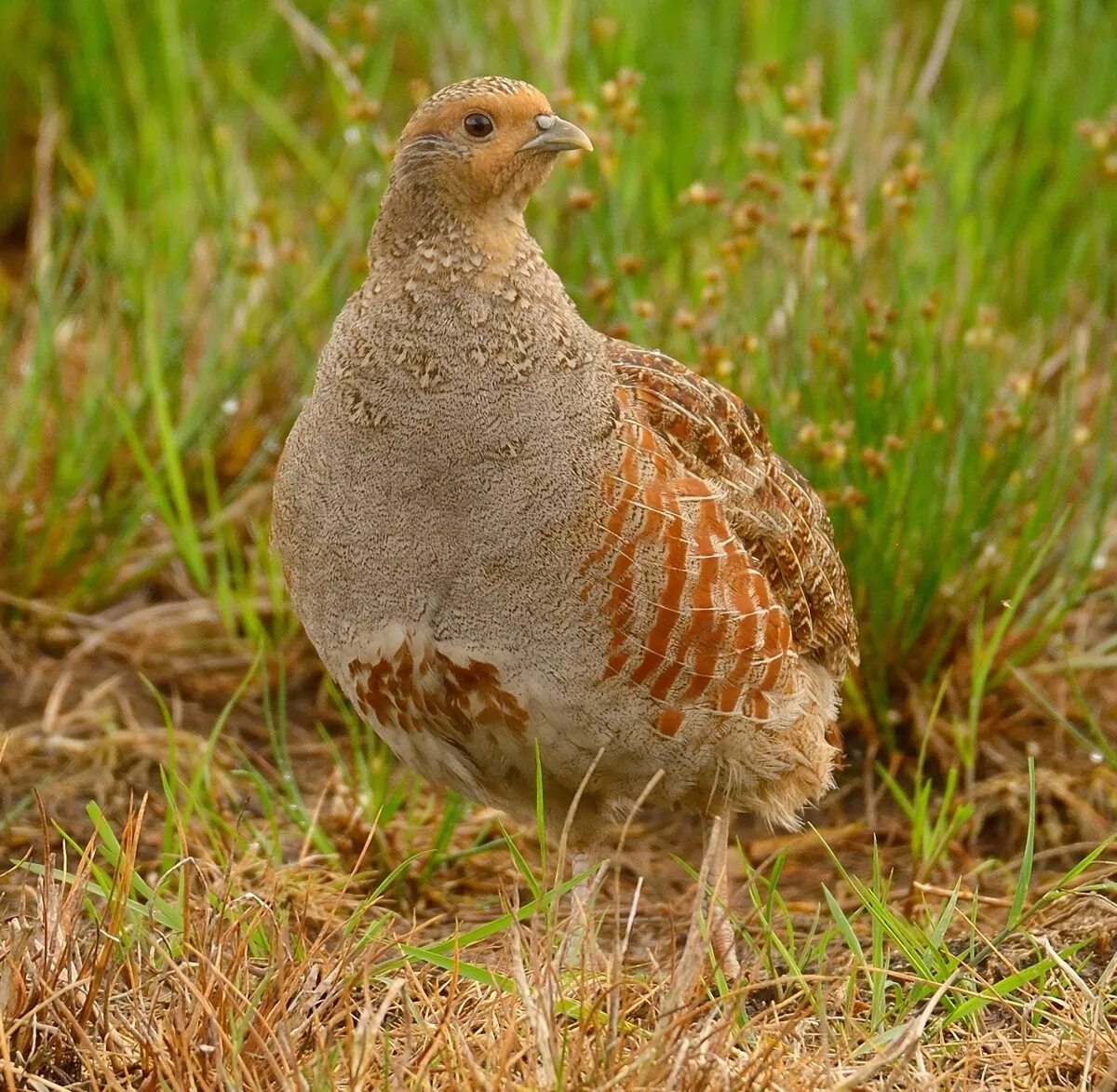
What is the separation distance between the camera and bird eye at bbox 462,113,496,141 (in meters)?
3.34

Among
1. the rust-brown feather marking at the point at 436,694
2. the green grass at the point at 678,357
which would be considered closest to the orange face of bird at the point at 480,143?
the rust-brown feather marking at the point at 436,694

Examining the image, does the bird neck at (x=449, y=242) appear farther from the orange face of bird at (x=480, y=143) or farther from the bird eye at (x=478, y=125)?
the bird eye at (x=478, y=125)

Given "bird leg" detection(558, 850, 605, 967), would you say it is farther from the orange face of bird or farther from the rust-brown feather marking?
the orange face of bird

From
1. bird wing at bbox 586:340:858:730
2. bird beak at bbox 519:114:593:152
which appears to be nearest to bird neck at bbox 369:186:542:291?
bird beak at bbox 519:114:593:152

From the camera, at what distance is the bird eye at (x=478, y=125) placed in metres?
3.34

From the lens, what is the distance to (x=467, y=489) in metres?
3.31

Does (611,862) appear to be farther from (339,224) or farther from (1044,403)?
(339,224)

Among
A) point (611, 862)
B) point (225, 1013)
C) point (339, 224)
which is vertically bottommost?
point (611, 862)

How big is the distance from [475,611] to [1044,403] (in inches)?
97.6

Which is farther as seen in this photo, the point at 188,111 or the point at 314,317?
the point at 188,111

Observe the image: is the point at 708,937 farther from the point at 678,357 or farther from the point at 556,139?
the point at 678,357

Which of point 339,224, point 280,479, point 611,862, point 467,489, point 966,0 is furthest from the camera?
point 966,0

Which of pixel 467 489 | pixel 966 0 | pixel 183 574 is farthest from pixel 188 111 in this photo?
pixel 467 489

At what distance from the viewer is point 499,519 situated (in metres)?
3.31
